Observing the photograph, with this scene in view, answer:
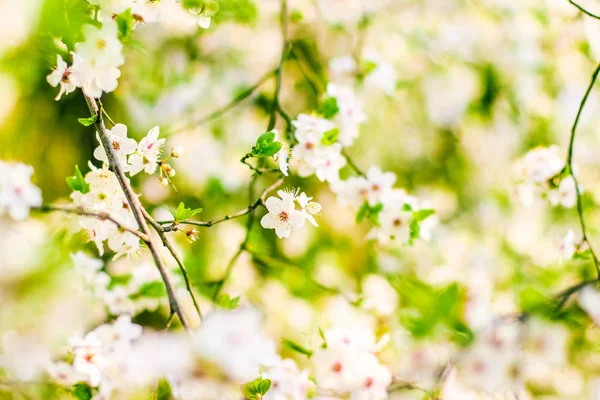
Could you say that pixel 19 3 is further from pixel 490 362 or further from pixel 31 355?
pixel 490 362

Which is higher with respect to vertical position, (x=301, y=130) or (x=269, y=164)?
(x=269, y=164)

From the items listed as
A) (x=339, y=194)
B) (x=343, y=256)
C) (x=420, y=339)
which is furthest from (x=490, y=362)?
(x=343, y=256)

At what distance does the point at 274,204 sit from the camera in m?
0.88

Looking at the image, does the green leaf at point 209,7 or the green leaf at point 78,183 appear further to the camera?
the green leaf at point 209,7

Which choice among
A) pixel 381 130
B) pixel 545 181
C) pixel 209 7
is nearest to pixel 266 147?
pixel 209 7

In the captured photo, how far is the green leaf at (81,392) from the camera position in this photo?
81 centimetres

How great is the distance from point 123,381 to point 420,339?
0.57m

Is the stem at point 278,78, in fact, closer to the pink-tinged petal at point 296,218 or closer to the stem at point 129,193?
the pink-tinged petal at point 296,218

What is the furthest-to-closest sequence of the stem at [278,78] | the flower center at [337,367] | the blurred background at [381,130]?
the blurred background at [381,130]
the stem at [278,78]
the flower center at [337,367]

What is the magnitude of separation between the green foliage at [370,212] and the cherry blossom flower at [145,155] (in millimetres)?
480

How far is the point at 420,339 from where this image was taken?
981mm

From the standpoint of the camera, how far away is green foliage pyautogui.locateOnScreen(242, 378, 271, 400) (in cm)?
80

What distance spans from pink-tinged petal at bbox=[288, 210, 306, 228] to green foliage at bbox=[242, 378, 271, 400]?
27cm

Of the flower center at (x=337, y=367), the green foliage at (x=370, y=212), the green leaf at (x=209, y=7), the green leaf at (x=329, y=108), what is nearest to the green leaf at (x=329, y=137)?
the green leaf at (x=329, y=108)
